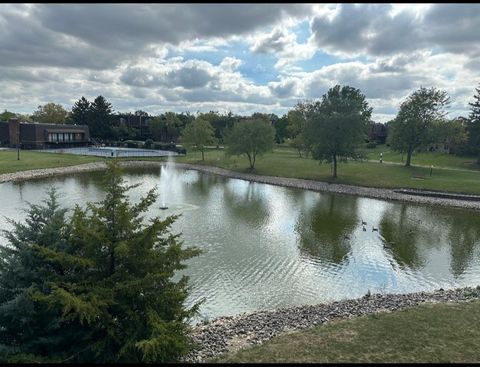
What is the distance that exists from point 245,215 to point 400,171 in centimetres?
2822

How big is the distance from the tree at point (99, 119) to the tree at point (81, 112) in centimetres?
145

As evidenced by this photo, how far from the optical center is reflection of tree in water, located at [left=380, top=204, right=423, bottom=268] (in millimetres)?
20984

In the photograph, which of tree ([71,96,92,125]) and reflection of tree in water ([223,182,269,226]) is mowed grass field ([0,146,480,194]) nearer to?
reflection of tree in water ([223,182,269,226])

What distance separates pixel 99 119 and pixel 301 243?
7873 cm

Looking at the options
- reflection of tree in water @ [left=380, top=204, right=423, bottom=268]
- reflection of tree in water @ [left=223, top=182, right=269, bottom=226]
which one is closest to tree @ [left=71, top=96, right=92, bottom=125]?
reflection of tree in water @ [left=223, top=182, right=269, bottom=226]

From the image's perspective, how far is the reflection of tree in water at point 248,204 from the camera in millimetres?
29511

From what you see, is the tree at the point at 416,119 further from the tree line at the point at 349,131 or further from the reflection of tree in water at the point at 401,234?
the reflection of tree in water at the point at 401,234

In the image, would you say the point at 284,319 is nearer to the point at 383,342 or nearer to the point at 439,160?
the point at 383,342

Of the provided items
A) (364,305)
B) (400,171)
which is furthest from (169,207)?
(400,171)

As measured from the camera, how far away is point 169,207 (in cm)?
3130

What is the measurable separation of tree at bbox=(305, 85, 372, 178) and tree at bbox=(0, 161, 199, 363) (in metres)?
39.9

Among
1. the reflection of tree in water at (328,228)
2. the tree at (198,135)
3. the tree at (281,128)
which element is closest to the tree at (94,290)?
the reflection of tree in water at (328,228)

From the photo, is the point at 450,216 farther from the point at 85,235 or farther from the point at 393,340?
the point at 85,235

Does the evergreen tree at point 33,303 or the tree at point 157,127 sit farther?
the tree at point 157,127
